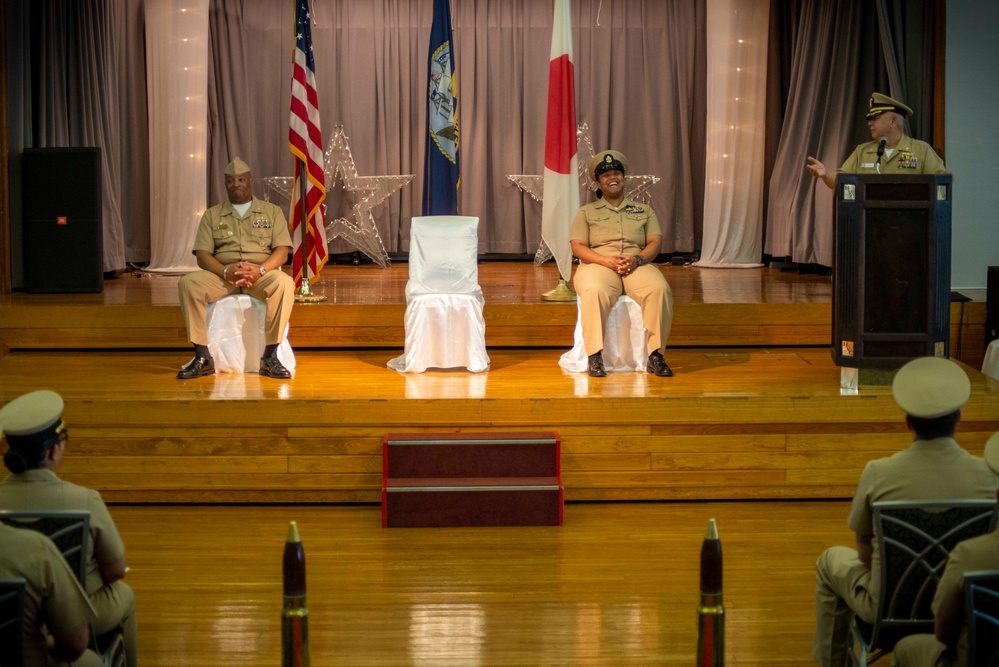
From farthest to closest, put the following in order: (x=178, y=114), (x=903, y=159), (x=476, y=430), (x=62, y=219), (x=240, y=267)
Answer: (x=178, y=114) → (x=62, y=219) → (x=240, y=267) → (x=903, y=159) → (x=476, y=430)

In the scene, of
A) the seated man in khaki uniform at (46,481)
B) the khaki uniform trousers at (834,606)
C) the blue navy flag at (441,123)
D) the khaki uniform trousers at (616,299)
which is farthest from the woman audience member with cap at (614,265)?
the seated man in khaki uniform at (46,481)

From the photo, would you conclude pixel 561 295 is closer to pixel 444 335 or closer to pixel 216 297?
pixel 444 335

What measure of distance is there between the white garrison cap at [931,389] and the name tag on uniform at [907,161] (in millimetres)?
3416

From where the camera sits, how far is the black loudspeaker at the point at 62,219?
328 inches

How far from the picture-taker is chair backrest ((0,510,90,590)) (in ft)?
9.53

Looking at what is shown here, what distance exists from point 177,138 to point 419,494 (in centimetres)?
565

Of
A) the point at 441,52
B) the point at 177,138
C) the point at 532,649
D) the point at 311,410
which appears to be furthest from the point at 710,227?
the point at 532,649

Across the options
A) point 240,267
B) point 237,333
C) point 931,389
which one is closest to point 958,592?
point 931,389

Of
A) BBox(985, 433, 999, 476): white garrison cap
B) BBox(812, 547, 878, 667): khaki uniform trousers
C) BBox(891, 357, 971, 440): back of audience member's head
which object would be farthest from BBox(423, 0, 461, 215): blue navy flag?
BBox(985, 433, 999, 476): white garrison cap

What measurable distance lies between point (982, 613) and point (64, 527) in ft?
6.91

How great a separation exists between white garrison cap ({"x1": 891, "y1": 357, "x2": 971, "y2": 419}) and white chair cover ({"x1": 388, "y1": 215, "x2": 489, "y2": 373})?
3.56 metres

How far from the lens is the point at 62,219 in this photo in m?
8.38

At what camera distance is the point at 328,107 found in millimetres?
11062

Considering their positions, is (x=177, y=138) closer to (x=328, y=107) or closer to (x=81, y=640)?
(x=328, y=107)
